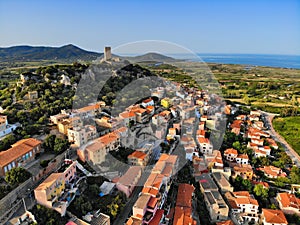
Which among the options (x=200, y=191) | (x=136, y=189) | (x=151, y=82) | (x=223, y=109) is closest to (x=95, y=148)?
(x=136, y=189)

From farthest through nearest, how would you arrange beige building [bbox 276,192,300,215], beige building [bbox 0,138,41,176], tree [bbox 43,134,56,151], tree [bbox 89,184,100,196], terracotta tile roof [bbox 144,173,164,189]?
tree [bbox 43,134,56,151] → beige building [bbox 276,192,300,215] → terracotta tile roof [bbox 144,173,164,189] → tree [bbox 89,184,100,196] → beige building [bbox 0,138,41,176]

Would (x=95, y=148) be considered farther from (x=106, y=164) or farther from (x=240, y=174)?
(x=240, y=174)

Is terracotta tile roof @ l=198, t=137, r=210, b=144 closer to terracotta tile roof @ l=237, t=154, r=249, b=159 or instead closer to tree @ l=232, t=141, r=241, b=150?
terracotta tile roof @ l=237, t=154, r=249, b=159

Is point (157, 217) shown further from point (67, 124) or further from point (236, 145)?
point (236, 145)

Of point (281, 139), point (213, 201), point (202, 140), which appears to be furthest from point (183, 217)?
point (281, 139)

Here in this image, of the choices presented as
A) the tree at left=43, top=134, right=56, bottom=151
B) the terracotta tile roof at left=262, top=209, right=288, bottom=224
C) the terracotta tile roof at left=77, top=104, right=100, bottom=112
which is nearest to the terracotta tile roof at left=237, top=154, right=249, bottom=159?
the terracotta tile roof at left=262, top=209, right=288, bottom=224
